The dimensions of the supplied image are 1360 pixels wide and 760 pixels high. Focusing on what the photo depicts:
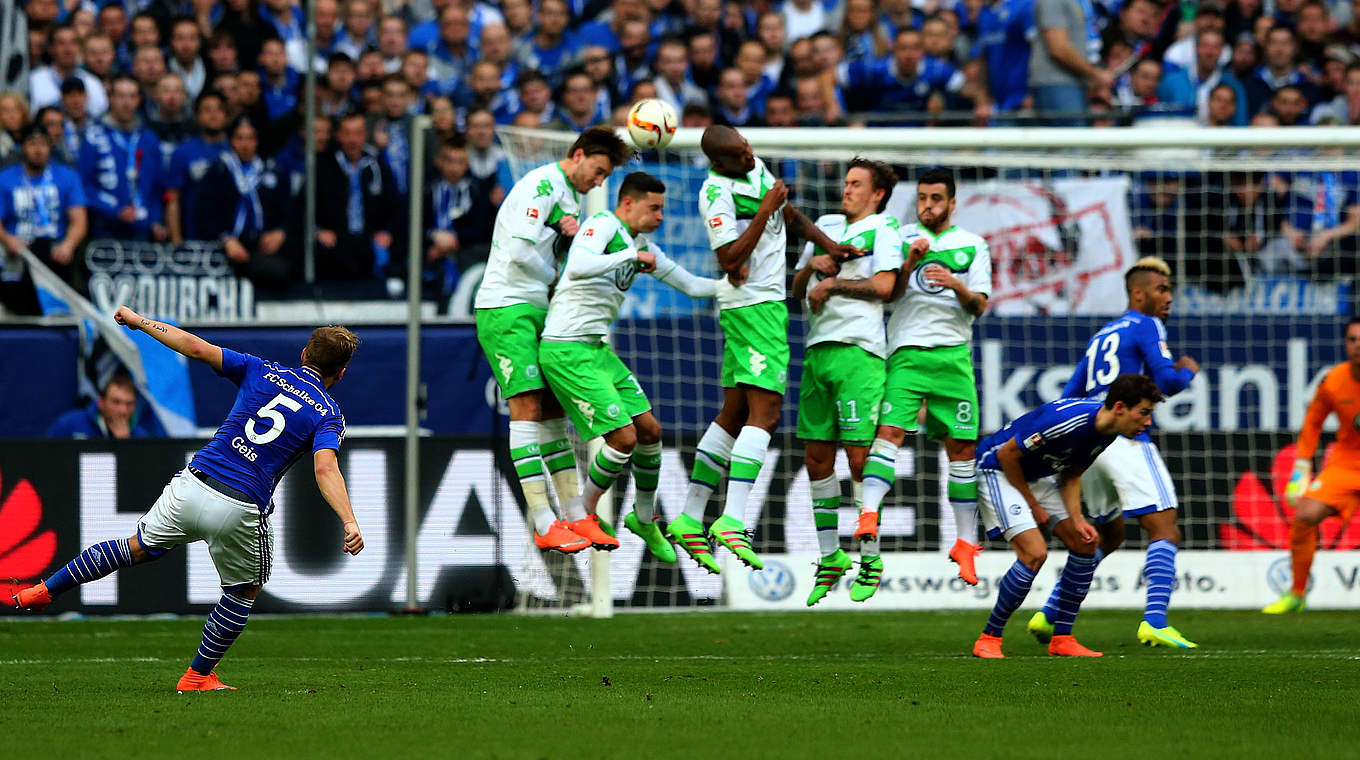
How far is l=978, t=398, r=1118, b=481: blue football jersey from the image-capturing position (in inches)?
375

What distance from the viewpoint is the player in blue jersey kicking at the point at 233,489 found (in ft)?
26.6

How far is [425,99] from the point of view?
678 inches

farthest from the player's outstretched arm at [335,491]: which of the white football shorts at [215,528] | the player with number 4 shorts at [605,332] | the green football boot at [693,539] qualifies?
the green football boot at [693,539]

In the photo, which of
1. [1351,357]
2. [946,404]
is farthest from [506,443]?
[1351,357]

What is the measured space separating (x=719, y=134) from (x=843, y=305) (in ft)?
4.42

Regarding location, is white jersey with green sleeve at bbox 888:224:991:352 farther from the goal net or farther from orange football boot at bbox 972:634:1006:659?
the goal net

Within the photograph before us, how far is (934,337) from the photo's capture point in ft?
35.3

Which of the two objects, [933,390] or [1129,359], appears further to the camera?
[933,390]

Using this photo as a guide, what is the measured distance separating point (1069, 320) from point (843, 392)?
4.77 meters

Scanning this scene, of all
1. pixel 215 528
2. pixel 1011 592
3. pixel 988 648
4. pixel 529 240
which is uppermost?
pixel 529 240

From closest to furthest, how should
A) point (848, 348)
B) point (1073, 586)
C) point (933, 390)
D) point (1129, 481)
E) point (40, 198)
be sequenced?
point (1073, 586)
point (1129, 481)
point (848, 348)
point (933, 390)
point (40, 198)

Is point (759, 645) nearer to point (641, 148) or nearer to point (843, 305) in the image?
point (843, 305)

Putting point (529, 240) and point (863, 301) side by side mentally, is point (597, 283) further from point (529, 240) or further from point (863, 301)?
point (863, 301)

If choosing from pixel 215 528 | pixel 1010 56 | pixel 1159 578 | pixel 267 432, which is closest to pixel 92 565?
pixel 215 528
